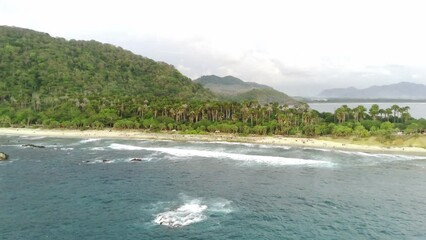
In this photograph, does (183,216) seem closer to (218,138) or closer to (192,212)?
(192,212)

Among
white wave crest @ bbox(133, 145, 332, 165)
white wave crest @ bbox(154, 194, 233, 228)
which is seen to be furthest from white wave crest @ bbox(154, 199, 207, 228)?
white wave crest @ bbox(133, 145, 332, 165)

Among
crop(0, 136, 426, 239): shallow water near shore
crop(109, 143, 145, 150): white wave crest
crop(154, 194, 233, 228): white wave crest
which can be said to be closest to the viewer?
crop(0, 136, 426, 239): shallow water near shore

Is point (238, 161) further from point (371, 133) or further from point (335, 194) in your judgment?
point (371, 133)

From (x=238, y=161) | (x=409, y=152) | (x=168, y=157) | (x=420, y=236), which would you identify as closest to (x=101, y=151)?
(x=168, y=157)

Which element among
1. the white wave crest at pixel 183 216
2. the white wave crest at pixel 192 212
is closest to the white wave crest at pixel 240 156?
the white wave crest at pixel 192 212

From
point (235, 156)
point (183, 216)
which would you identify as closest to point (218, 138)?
point (235, 156)

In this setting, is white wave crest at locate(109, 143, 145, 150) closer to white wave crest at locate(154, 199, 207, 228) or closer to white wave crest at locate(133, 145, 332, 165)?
white wave crest at locate(133, 145, 332, 165)
